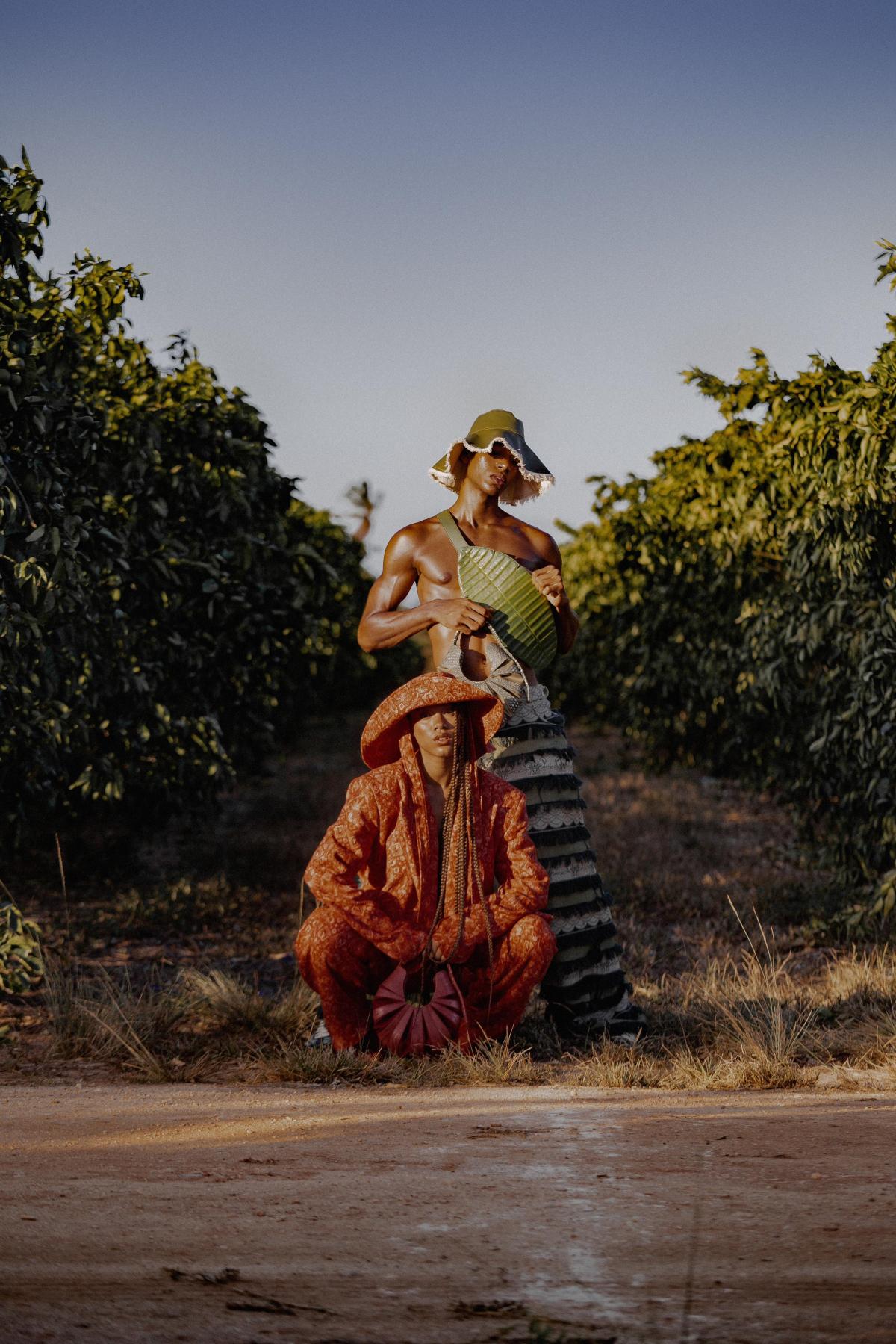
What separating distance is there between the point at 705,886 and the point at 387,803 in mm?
4768

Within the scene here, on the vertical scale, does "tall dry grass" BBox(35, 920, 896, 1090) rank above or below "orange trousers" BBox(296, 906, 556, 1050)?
below

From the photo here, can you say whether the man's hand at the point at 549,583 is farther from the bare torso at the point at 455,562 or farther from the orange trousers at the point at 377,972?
the orange trousers at the point at 377,972

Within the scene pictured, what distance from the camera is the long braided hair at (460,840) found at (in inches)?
179

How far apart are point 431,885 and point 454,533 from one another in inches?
52.4

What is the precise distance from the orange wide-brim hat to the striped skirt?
152 mm

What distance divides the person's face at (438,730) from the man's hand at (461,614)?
0.29 m

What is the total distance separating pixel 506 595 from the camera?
474 centimetres

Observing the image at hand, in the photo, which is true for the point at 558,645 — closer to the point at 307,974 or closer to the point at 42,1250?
the point at 307,974

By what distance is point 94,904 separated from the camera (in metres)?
8.77

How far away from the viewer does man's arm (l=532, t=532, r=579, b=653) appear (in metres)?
4.72

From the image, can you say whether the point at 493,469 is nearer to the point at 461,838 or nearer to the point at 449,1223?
the point at 461,838

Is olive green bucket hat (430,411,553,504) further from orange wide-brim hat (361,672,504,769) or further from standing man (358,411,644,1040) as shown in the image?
orange wide-brim hat (361,672,504,769)

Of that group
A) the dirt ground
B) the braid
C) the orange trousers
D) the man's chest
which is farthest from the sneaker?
the man's chest

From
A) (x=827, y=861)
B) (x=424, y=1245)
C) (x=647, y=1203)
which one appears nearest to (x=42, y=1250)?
(x=424, y=1245)
